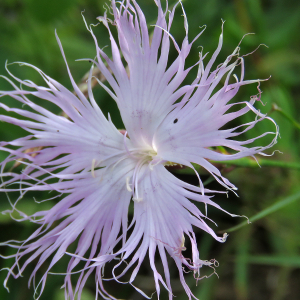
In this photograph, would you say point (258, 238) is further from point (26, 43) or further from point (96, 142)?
point (26, 43)

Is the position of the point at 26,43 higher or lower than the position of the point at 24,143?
higher

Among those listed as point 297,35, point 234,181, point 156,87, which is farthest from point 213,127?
→ point 297,35

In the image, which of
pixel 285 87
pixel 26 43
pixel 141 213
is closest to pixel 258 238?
pixel 285 87

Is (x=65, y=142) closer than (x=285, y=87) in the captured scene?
Yes

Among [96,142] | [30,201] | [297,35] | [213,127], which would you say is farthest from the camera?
[297,35]

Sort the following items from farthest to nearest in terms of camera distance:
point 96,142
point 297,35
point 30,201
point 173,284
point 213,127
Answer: point 297,35, point 173,284, point 30,201, point 96,142, point 213,127

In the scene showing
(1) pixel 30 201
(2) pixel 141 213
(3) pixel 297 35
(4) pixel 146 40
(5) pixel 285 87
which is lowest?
(1) pixel 30 201
